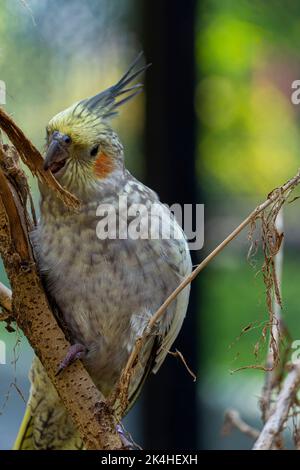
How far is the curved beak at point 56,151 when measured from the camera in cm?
65

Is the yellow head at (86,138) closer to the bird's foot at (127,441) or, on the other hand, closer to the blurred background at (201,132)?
the bird's foot at (127,441)

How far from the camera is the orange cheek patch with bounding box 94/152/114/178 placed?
714 millimetres

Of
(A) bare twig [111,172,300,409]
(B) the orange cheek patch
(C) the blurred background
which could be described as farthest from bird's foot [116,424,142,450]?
(C) the blurred background

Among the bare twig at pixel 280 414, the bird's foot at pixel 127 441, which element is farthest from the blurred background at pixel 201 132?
the bird's foot at pixel 127 441

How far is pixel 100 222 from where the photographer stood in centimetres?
72

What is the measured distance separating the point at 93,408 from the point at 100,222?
0.66ft

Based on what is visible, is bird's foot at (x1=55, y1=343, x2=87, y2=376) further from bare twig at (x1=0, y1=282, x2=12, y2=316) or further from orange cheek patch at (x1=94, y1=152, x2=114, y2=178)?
orange cheek patch at (x1=94, y1=152, x2=114, y2=178)

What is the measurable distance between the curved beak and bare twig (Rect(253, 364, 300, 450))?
339 millimetres

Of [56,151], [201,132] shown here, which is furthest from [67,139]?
[201,132]

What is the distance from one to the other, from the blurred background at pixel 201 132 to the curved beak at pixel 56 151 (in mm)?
460

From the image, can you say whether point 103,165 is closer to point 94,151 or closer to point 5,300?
point 94,151

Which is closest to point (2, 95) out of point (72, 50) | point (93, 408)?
point (93, 408)

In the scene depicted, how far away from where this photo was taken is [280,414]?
0.72 m

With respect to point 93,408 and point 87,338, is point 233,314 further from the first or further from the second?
point 93,408
